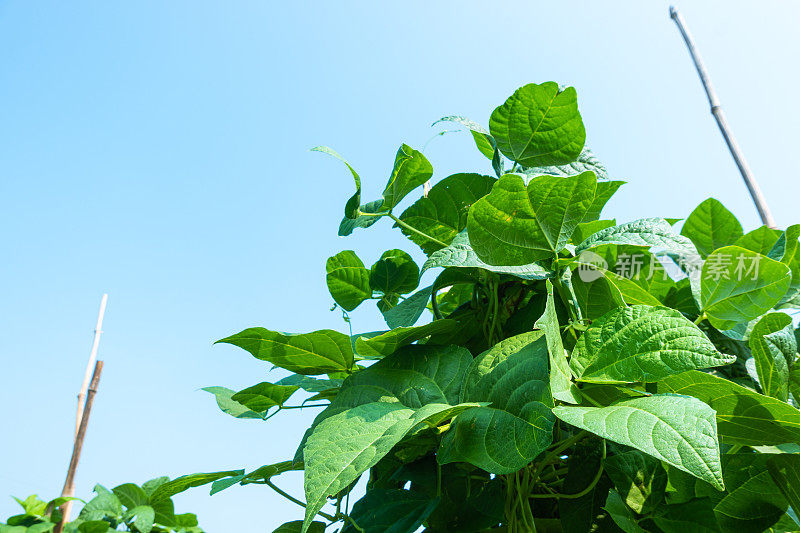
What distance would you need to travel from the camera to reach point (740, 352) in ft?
1.17

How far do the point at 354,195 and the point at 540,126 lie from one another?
0.40 ft

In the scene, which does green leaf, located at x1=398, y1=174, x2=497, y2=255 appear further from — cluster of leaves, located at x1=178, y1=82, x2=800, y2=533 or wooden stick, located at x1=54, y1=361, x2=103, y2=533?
wooden stick, located at x1=54, y1=361, x2=103, y2=533

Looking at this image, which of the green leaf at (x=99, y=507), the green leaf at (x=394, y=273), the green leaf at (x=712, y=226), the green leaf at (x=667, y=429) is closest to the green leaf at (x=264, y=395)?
the green leaf at (x=394, y=273)

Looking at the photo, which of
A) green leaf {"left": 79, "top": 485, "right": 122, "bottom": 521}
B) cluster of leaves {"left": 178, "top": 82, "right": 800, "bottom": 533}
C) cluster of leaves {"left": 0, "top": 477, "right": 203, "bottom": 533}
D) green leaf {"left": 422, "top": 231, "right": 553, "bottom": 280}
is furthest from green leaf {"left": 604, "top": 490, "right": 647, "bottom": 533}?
green leaf {"left": 79, "top": 485, "right": 122, "bottom": 521}

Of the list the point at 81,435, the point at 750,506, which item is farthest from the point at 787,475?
the point at 81,435

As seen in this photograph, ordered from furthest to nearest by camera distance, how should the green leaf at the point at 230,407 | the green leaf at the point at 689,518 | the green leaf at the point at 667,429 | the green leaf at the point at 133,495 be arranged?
the green leaf at the point at 133,495, the green leaf at the point at 230,407, the green leaf at the point at 689,518, the green leaf at the point at 667,429

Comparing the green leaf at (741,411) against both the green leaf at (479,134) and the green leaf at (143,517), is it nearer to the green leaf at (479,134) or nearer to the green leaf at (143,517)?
the green leaf at (479,134)

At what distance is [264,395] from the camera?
1.17ft

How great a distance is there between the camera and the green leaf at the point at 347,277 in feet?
1.39

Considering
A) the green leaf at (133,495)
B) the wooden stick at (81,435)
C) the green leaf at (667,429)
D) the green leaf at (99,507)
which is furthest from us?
the wooden stick at (81,435)

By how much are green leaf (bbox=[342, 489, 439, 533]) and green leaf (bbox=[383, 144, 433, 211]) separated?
0.57 ft

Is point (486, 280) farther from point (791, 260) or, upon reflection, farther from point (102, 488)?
point (102, 488)

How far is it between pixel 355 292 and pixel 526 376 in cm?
23

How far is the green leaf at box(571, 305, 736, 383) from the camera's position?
0.22 m
